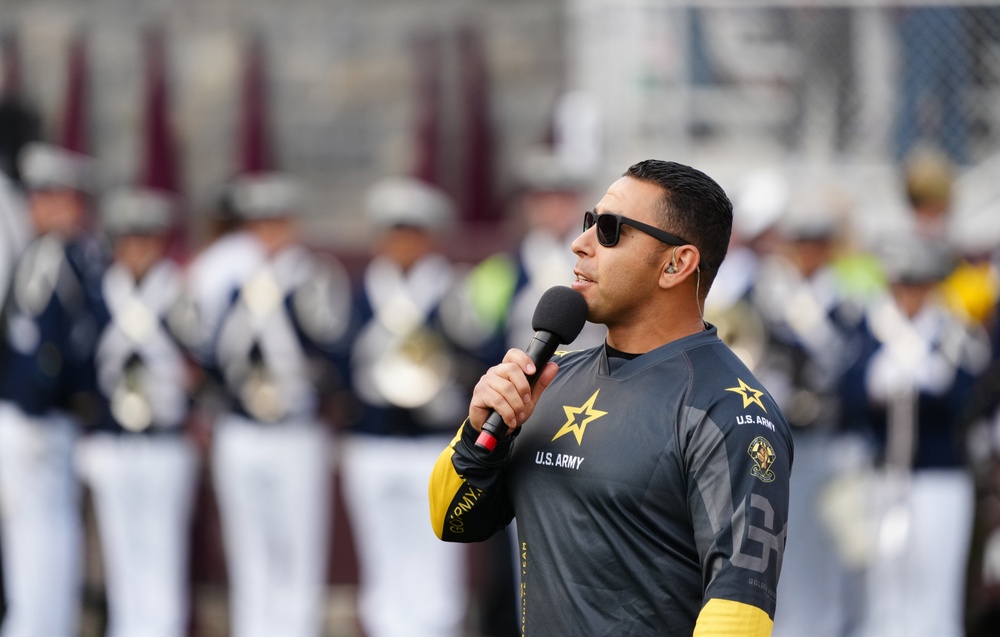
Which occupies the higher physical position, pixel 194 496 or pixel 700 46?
pixel 700 46

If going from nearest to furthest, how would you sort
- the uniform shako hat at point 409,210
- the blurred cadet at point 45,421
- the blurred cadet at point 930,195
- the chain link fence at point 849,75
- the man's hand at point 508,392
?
1. the man's hand at point 508,392
2. the blurred cadet at point 930,195
3. the blurred cadet at point 45,421
4. the uniform shako hat at point 409,210
5. the chain link fence at point 849,75

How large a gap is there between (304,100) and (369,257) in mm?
3462

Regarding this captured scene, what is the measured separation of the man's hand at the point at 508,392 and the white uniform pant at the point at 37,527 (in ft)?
17.6

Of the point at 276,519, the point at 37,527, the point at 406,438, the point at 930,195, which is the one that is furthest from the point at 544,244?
the point at 37,527

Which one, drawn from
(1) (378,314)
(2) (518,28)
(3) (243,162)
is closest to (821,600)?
(1) (378,314)

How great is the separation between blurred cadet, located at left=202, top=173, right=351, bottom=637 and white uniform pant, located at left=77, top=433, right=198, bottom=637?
1.07ft

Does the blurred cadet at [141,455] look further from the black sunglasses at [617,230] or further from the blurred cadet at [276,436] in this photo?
the black sunglasses at [617,230]

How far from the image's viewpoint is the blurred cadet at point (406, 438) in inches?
328

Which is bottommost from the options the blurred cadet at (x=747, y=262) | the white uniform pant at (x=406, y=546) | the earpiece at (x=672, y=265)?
the white uniform pant at (x=406, y=546)

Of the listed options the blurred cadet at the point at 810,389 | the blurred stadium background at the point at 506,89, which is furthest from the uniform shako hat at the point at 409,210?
the blurred cadet at the point at 810,389

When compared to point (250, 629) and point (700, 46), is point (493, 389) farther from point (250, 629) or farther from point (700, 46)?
point (700, 46)

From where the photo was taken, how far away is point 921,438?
760 cm

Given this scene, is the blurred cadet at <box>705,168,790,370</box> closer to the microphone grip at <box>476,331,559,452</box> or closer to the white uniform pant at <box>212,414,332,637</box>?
the white uniform pant at <box>212,414,332,637</box>

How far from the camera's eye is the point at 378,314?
850 centimetres
